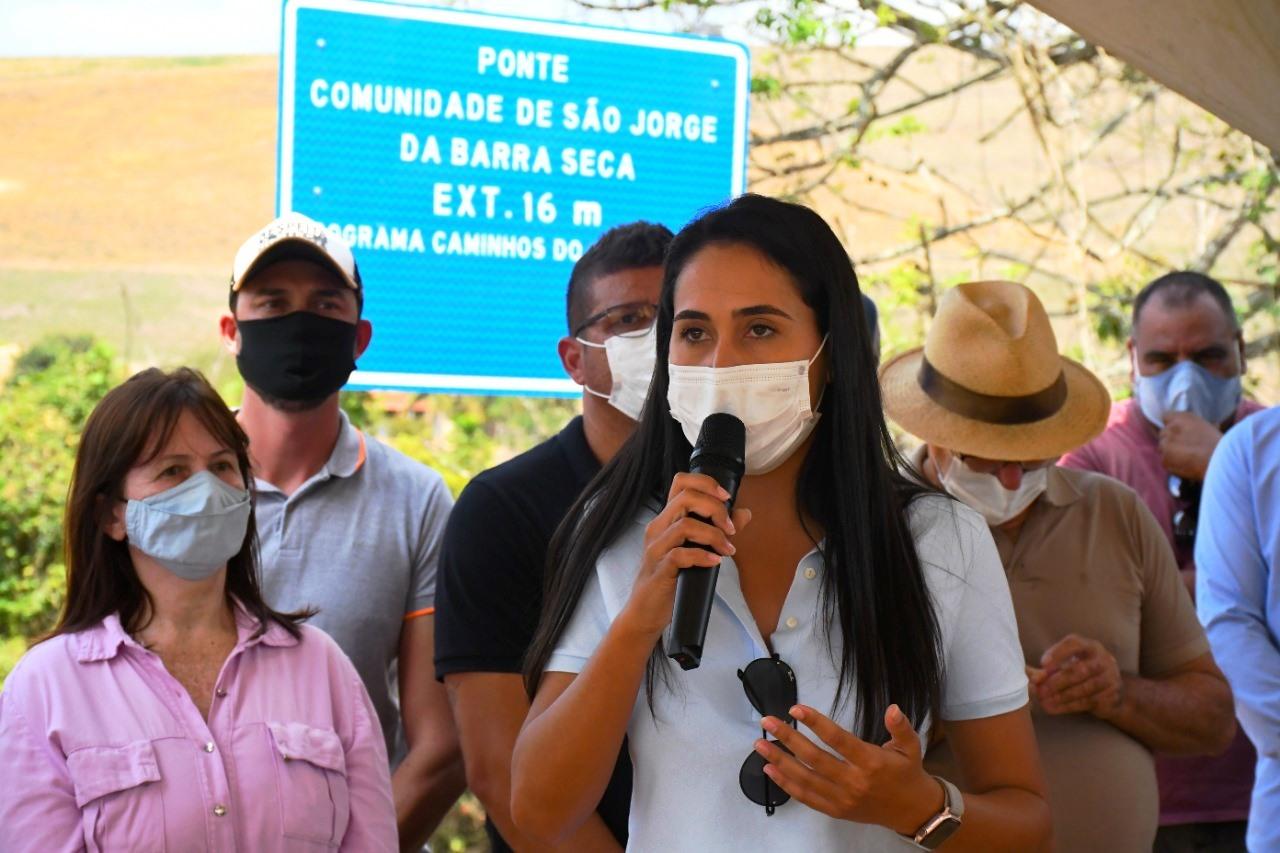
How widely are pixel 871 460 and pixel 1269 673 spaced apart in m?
1.82

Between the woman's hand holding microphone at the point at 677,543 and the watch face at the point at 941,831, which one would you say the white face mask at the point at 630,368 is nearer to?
the woman's hand holding microphone at the point at 677,543

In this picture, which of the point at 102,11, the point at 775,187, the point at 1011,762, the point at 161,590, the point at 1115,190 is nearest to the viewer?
the point at 1011,762

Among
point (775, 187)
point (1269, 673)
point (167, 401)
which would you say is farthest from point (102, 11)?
point (1269, 673)

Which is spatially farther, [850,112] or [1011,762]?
[850,112]

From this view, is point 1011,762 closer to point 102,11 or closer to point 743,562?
point 743,562

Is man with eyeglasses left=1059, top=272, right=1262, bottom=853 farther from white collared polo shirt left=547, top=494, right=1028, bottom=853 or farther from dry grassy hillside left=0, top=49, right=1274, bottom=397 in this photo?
dry grassy hillside left=0, top=49, right=1274, bottom=397

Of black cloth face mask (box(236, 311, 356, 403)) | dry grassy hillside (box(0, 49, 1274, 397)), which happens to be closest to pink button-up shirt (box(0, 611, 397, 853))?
black cloth face mask (box(236, 311, 356, 403))

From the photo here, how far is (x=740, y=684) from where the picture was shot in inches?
91.0

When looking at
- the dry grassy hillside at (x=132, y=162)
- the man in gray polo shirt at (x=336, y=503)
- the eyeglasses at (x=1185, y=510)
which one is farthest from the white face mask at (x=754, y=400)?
the dry grassy hillside at (x=132, y=162)

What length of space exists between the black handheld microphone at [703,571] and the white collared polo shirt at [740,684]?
191mm

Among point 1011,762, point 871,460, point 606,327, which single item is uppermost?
point 606,327

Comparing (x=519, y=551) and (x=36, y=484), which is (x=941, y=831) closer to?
(x=519, y=551)

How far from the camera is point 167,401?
131 inches

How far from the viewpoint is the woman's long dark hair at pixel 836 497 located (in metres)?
2.33
